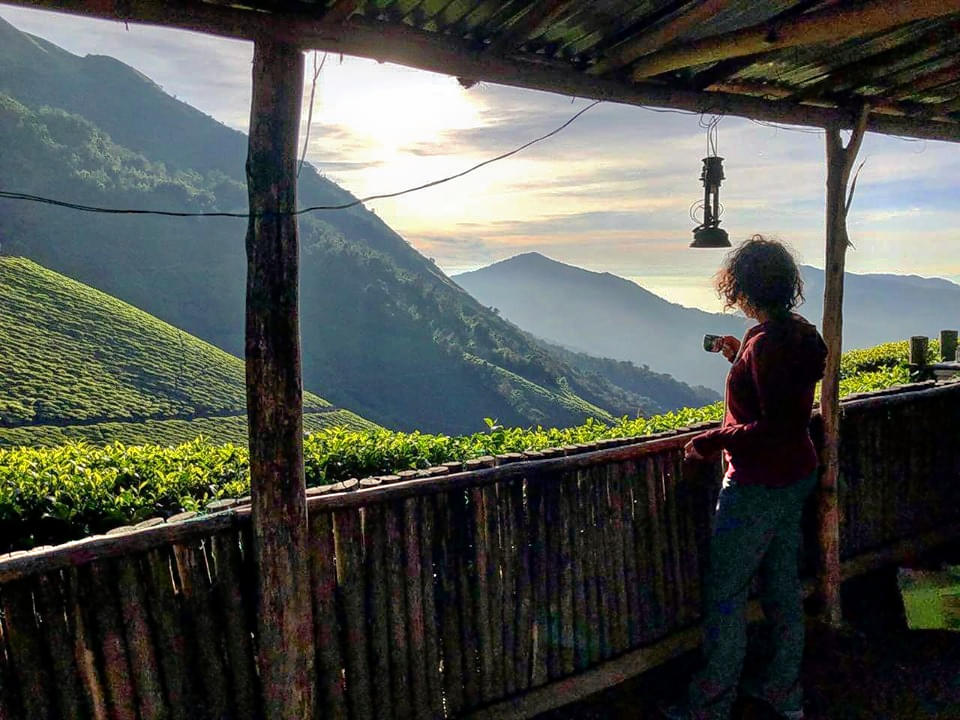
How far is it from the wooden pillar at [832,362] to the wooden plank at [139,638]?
3.57 meters

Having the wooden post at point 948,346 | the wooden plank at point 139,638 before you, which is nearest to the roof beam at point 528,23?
the wooden plank at point 139,638

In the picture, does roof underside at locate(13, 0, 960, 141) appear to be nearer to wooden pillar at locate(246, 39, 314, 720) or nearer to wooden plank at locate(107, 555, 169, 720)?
wooden pillar at locate(246, 39, 314, 720)

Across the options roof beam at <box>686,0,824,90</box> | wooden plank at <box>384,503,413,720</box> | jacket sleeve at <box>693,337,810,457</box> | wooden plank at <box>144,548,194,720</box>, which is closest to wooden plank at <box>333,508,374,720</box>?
wooden plank at <box>384,503,413,720</box>

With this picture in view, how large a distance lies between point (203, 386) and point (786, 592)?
179 feet

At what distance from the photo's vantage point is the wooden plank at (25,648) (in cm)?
235

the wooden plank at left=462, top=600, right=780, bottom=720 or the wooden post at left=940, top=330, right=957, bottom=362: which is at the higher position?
the wooden post at left=940, top=330, right=957, bottom=362

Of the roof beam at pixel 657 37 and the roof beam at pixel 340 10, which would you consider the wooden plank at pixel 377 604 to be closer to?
the roof beam at pixel 340 10

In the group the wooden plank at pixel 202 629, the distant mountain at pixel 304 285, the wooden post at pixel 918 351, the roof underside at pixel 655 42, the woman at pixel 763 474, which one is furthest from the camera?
the distant mountain at pixel 304 285

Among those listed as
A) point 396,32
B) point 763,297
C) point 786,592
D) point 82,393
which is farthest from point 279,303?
point 82,393

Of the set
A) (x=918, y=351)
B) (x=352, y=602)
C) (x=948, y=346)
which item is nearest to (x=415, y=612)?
(x=352, y=602)

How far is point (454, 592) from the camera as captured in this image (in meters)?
3.29

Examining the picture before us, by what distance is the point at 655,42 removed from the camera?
3125 mm

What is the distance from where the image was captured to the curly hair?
3188 millimetres

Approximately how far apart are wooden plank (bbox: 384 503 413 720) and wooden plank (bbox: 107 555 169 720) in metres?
0.91
